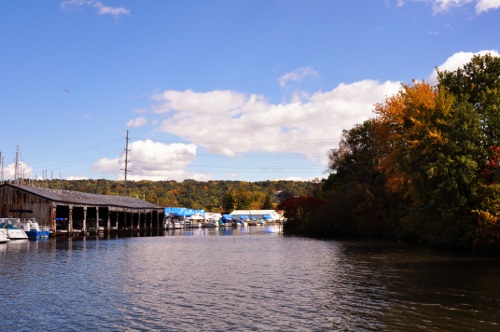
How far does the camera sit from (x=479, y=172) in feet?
132

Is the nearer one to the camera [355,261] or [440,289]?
[440,289]

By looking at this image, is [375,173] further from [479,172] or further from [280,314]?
[280,314]

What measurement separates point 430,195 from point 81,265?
30.9 meters

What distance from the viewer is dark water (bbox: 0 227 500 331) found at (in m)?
16.2

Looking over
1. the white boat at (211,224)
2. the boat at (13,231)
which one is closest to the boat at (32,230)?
the boat at (13,231)

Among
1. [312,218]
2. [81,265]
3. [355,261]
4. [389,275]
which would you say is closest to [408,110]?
[355,261]

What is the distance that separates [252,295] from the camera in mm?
21328

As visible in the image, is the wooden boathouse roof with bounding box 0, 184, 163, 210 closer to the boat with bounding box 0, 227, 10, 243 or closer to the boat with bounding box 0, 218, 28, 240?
the boat with bounding box 0, 218, 28, 240

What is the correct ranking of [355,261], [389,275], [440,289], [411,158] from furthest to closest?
[411,158] < [355,261] < [389,275] < [440,289]

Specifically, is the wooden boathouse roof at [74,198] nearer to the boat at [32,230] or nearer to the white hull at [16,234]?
the boat at [32,230]

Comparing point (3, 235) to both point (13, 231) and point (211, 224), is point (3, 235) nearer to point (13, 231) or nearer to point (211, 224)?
point (13, 231)

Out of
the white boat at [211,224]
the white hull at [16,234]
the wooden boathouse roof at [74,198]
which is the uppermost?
the wooden boathouse roof at [74,198]

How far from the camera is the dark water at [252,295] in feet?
53.2

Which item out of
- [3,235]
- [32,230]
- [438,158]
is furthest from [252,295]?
[32,230]
